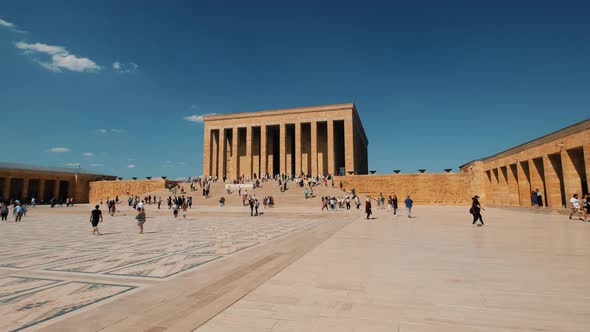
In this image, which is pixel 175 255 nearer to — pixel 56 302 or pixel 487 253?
pixel 56 302

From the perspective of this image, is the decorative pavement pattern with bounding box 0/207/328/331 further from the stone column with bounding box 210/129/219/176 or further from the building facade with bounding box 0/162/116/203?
the building facade with bounding box 0/162/116/203

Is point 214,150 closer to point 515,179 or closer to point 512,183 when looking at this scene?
point 512,183

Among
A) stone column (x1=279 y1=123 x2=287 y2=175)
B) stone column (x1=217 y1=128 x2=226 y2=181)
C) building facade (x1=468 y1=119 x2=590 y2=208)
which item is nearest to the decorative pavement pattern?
building facade (x1=468 y1=119 x2=590 y2=208)

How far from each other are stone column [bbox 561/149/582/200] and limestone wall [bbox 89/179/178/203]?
38.5m

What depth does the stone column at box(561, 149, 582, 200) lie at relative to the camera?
1808cm

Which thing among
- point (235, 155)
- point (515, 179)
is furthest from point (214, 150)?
point (515, 179)

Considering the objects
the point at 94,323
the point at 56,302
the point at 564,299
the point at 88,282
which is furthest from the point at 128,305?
the point at 564,299

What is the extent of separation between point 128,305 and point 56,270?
2.97 meters

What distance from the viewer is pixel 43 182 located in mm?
42562

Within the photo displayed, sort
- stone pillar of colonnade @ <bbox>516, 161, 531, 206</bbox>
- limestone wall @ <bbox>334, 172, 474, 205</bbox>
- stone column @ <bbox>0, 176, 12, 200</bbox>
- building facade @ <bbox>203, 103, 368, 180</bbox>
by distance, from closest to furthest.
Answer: stone pillar of colonnade @ <bbox>516, 161, 531, 206</bbox>
limestone wall @ <bbox>334, 172, 474, 205</bbox>
stone column @ <bbox>0, 176, 12, 200</bbox>
building facade @ <bbox>203, 103, 368, 180</bbox>

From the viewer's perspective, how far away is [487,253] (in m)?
6.57

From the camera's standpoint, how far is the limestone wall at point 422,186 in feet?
109

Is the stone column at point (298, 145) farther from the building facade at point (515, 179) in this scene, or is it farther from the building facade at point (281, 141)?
the building facade at point (515, 179)

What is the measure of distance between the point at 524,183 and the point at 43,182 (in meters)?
55.9
